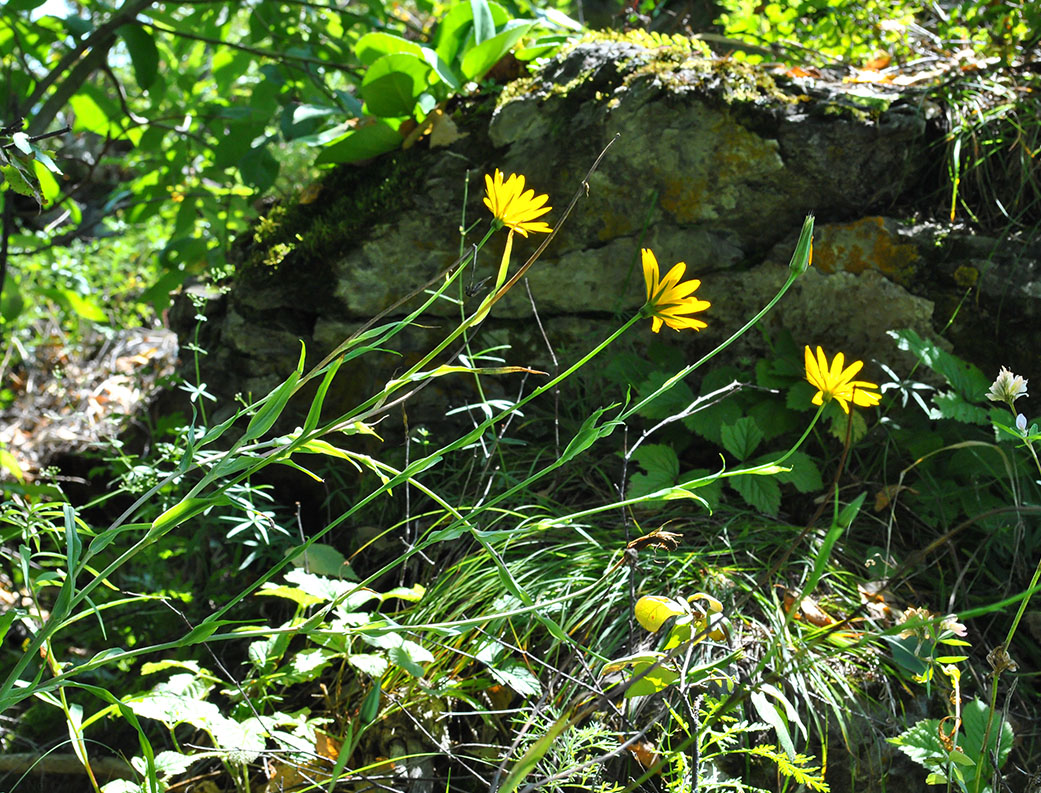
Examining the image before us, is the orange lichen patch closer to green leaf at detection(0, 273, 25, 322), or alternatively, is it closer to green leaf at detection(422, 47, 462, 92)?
green leaf at detection(422, 47, 462, 92)

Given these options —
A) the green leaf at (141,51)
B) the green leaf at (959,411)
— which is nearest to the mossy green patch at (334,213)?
the green leaf at (141,51)

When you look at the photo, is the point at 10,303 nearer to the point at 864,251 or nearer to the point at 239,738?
the point at 239,738

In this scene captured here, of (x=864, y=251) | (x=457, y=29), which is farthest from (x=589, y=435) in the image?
(x=457, y=29)

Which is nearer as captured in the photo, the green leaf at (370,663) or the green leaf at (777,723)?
the green leaf at (777,723)

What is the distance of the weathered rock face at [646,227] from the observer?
1.88 metres

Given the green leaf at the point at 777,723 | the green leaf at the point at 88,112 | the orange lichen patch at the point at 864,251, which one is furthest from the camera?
the green leaf at the point at 88,112

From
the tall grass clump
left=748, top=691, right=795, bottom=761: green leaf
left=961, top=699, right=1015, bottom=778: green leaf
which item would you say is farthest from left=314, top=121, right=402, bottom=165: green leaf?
left=961, top=699, right=1015, bottom=778: green leaf

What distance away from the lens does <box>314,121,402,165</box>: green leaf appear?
2043 mm

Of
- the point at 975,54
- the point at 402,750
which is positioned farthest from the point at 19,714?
the point at 975,54

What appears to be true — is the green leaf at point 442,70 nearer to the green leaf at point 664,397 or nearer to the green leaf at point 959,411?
the green leaf at point 664,397

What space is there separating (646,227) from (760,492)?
2.41 feet

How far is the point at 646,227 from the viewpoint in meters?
1.96

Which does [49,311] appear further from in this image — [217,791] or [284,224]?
[217,791]

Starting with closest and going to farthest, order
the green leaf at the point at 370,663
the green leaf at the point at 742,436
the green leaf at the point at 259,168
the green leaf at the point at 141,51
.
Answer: the green leaf at the point at 370,663 < the green leaf at the point at 742,436 < the green leaf at the point at 141,51 < the green leaf at the point at 259,168
